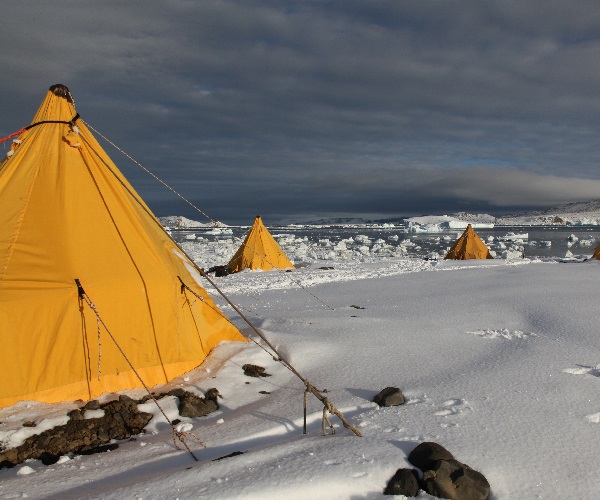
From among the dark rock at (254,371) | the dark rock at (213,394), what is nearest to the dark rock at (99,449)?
the dark rock at (213,394)

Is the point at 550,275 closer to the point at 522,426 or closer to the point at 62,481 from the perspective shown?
the point at 522,426

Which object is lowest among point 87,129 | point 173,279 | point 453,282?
point 453,282

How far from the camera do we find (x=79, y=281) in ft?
16.1

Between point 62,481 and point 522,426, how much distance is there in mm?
3381

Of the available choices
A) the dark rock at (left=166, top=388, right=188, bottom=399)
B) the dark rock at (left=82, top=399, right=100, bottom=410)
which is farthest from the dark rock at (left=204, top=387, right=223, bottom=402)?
the dark rock at (left=82, top=399, right=100, bottom=410)

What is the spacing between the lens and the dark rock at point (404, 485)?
302 cm

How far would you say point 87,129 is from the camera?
5.98 metres

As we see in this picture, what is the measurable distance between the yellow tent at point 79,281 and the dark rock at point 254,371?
→ 2.04 ft

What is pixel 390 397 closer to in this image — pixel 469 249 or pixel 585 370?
pixel 585 370

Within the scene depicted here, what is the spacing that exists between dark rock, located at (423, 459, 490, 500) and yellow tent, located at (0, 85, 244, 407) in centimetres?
296

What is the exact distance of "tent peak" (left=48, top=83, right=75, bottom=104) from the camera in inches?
235

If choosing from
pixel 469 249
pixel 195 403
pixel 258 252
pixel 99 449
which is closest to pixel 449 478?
pixel 195 403

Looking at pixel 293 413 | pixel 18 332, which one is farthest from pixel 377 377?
pixel 18 332

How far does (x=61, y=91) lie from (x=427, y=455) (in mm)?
5745
